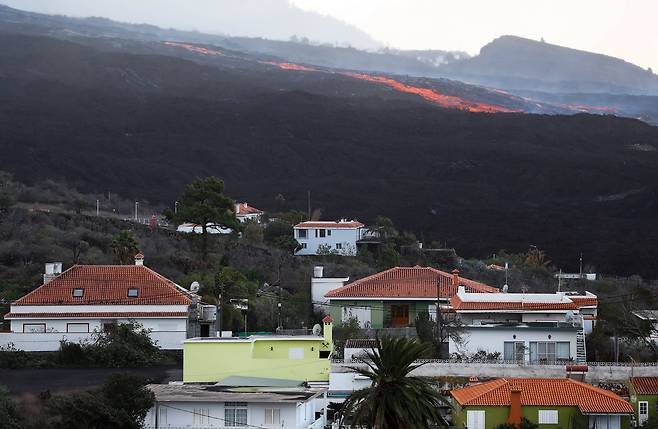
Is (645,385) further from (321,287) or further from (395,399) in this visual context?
(321,287)

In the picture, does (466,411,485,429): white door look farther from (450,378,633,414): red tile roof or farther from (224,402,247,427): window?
(224,402,247,427): window

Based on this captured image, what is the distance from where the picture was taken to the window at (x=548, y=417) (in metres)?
34.2

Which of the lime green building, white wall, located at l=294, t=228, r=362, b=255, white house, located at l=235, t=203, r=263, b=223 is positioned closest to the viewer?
the lime green building

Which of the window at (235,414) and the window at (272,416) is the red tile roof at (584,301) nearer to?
the window at (272,416)

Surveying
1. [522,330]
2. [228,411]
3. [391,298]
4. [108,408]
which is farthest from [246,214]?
[108,408]

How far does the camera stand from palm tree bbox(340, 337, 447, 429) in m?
27.9

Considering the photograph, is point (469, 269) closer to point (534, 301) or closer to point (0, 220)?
point (0, 220)

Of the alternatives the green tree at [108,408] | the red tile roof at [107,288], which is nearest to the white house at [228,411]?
the green tree at [108,408]

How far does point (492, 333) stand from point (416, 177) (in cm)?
15578

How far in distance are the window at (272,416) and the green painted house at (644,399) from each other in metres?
9.53

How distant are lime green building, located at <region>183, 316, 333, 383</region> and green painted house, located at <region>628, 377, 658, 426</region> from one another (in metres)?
8.57

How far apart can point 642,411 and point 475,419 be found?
4806mm

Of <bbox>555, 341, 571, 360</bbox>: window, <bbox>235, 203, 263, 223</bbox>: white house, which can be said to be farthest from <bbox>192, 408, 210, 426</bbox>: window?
<bbox>235, 203, 263, 223</bbox>: white house

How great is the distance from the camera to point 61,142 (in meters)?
182
